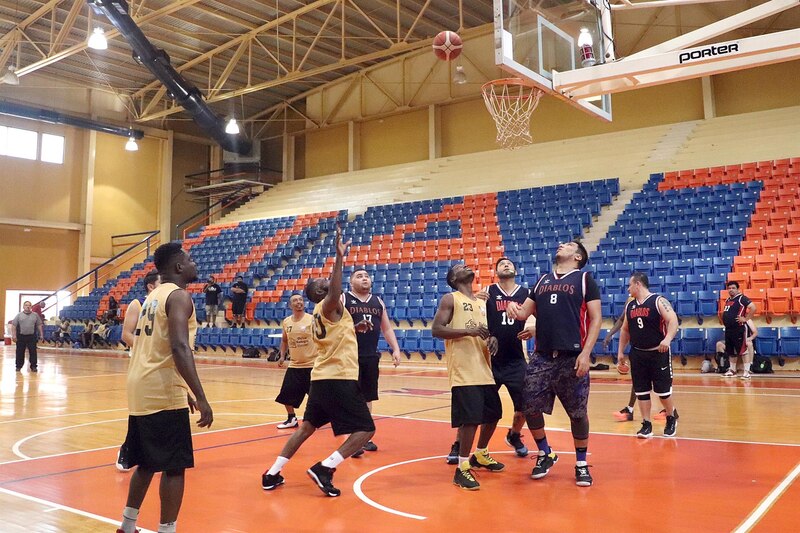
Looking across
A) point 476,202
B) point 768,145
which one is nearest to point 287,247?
point 476,202

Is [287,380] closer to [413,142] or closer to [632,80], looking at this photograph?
[632,80]

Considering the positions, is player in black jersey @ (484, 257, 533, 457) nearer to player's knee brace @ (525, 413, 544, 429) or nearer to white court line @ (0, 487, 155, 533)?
player's knee brace @ (525, 413, 544, 429)

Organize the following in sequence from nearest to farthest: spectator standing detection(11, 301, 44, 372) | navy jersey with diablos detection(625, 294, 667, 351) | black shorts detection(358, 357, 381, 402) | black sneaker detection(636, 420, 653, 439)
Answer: black shorts detection(358, 357, 381, 402) < black sneaker detection(636, 420, 653, 439) < navy jersey with diablos detection(625, 294, 667, 351) < spectator standing detection(11, 301, 44, 372)

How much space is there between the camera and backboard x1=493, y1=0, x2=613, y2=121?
705cm

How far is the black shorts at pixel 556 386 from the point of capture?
4.77 metres

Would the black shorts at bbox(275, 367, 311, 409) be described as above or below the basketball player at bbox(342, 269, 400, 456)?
below

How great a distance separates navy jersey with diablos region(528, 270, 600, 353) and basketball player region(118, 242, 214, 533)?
2.52 m

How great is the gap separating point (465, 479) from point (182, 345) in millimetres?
2266

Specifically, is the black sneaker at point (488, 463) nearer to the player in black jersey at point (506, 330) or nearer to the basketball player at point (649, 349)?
the player in black jersey at point (506, 330)

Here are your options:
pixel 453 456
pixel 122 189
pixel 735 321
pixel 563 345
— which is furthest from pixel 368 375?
pixel 122 189

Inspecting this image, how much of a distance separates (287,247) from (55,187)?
35.7 feet

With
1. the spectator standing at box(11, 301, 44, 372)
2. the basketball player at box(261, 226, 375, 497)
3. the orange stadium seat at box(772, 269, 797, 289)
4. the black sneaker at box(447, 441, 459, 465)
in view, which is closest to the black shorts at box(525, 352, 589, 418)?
the black sneaker at box(447, 441, 459, 465)

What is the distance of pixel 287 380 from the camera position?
6781 millimetres

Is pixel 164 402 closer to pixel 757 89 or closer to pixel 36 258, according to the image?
pixel 757 89
